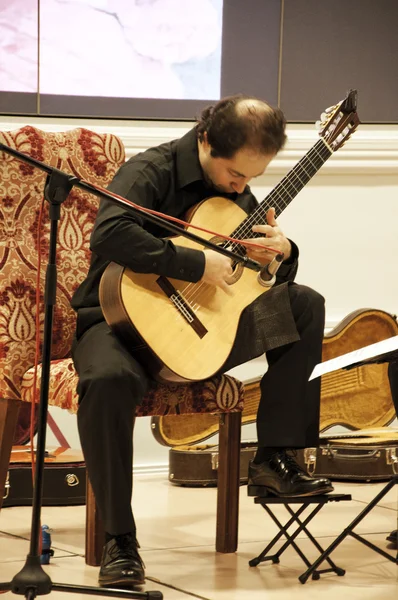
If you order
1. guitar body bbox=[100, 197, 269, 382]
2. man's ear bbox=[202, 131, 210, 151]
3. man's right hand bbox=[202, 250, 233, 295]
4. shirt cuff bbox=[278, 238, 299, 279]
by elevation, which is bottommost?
guitar body bbox=[100, 197, 269, 382]

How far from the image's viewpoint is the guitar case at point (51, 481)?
10.5 ft

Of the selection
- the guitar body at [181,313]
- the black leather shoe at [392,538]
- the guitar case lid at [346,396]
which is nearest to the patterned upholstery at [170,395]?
the guitar body at [181,313]

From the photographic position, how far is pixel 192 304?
2502 mm

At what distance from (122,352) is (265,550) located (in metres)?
0.65

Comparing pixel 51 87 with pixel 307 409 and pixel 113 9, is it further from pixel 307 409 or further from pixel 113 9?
pixel 307 409

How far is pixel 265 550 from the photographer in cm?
247

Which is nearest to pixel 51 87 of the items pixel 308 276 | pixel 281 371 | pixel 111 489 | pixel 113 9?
pixel 113 9

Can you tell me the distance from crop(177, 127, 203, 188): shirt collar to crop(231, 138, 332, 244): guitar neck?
0.63 feet

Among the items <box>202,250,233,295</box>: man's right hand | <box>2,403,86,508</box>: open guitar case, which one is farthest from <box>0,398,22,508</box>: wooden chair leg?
<box>202,250,233,295</box>: man's right hand

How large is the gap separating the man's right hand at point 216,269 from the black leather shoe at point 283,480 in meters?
0.48

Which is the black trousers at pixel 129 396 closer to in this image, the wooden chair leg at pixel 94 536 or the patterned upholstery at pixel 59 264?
the patterned upholstery at pixel 59 264

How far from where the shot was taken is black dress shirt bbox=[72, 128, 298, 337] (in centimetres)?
240

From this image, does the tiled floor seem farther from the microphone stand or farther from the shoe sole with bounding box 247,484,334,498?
the microphone stand

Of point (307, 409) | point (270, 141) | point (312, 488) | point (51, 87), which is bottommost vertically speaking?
point (312, 488)
